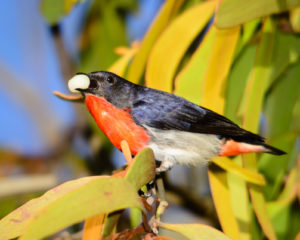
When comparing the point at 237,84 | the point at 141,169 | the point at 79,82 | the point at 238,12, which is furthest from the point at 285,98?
the point at 141,169

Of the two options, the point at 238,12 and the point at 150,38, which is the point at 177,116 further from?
the point at 238,12

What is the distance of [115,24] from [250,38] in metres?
0.77

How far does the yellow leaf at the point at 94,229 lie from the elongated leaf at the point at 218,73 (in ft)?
1.21

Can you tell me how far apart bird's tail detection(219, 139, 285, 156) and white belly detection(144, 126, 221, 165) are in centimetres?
2

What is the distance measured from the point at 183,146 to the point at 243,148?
0.44 ft

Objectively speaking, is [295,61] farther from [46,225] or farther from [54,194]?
[46,225]

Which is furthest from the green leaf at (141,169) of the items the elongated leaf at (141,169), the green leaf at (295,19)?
the green leaf at (295,19)

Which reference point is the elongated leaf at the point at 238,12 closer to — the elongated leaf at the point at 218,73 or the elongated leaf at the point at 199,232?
the elongated leaf at the point at 218,73

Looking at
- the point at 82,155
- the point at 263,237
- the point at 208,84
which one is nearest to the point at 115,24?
the point at 82,155

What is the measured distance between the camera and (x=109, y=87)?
3.50ft

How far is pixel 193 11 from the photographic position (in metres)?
1.09

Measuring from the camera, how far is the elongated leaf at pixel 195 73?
3.37ft

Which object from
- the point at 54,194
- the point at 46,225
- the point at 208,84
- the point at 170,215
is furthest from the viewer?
the point at 170,215

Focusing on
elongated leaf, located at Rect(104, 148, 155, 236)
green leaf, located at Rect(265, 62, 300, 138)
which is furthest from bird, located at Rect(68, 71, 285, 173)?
elongated leaf, located at Rect(104, 148, 155, 236)
